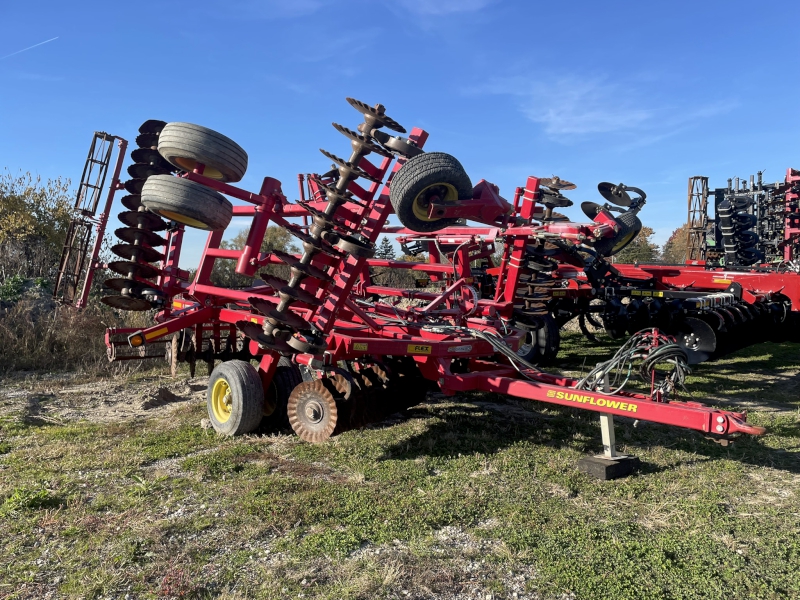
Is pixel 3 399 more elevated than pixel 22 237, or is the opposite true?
pixel 22 237

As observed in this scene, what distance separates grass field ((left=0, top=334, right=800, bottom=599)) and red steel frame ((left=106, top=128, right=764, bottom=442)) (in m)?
0.55

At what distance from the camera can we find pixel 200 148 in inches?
206

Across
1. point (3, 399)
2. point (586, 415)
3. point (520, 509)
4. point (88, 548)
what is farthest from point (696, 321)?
point (3, 399)

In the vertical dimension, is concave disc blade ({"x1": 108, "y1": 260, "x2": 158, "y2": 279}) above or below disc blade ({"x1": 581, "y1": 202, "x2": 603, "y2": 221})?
below

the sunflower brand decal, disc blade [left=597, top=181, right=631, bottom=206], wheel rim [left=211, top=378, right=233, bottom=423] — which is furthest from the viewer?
disc blade [left=597, top=181, right=631, bottom=206]

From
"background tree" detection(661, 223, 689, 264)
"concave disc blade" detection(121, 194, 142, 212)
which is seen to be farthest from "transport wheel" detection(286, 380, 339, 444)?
"background tree" detection(661, 223, 689, 264)

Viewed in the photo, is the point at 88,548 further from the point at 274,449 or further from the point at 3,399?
the point at 3,399

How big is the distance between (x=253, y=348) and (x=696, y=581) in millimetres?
3918

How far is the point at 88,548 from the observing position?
3.34 m

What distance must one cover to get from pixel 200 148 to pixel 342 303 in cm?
180

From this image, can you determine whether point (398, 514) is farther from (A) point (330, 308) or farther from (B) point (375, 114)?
(B) point (375, 114)

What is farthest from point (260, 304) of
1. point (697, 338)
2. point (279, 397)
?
point (697, 338)

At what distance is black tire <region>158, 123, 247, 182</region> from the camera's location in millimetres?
5234

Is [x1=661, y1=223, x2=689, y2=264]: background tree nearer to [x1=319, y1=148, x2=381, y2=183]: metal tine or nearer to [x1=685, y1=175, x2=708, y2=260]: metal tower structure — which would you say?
[x1=685, y1=175, x2=708, y2=260]: metal tower structure
